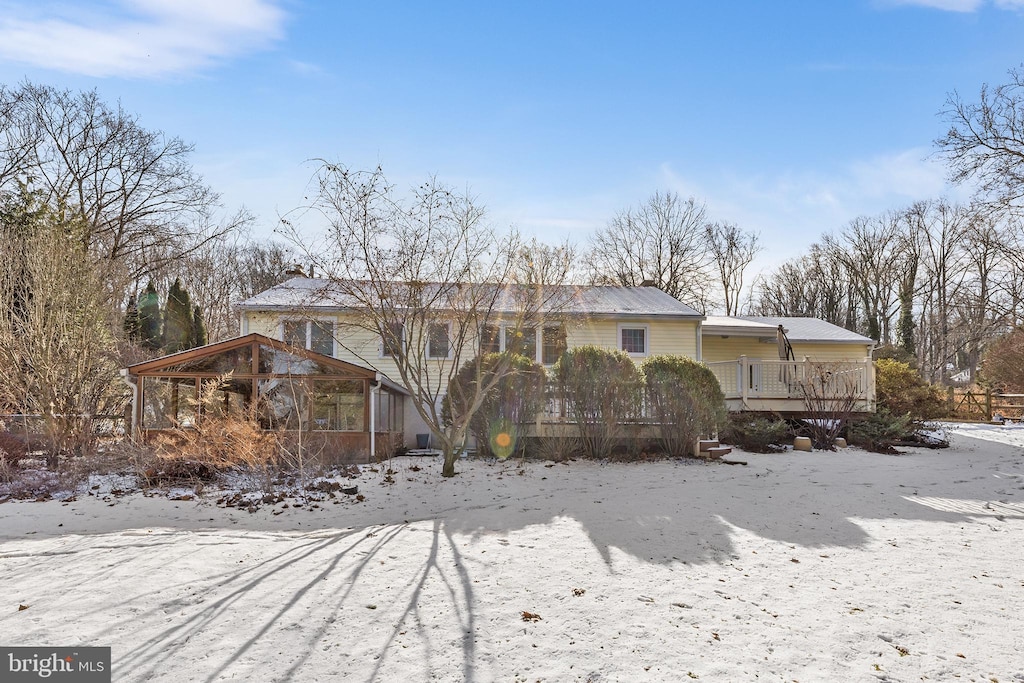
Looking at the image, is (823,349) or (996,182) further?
(823,349)

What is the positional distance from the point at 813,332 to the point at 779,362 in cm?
795

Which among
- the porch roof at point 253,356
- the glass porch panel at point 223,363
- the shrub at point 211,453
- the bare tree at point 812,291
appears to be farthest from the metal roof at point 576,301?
the bare tree at point 812,291

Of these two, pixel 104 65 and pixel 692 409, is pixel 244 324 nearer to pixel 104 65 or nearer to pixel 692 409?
pixel 104 65

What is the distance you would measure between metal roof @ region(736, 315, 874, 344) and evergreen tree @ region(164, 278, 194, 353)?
68.7 ft

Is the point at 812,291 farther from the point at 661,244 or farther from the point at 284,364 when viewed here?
the point at 284,364

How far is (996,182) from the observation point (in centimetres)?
A: 1738

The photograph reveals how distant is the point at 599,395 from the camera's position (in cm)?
1185

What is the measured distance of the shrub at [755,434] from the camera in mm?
13305

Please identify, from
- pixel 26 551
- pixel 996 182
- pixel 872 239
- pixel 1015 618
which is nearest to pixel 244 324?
pixel 26 551

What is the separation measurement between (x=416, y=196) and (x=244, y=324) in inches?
306

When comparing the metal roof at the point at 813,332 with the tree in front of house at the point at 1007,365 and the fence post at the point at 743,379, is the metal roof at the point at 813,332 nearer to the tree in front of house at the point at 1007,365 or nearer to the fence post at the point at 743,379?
the fence post at the point at 743,379

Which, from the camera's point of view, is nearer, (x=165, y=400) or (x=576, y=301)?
(x=165, y=400)

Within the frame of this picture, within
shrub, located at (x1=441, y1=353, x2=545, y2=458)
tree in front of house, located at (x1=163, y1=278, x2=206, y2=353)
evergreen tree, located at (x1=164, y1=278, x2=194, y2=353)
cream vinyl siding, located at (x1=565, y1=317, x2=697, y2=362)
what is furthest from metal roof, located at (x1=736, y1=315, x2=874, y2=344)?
evergreen tree, located at (x1=164, y1=278, x2=194, y2=353)

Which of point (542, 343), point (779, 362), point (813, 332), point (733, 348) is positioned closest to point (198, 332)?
point (542, 343)
